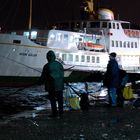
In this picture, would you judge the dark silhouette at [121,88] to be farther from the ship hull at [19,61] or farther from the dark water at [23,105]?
Result: the ship hull at [19,61]

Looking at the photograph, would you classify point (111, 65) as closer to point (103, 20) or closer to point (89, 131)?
point (89, 131)

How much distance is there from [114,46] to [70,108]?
27.2 m

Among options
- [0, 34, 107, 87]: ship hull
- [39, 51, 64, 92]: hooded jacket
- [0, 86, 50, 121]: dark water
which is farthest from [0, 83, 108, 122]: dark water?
[0, 34, 107, 87]: ship hull

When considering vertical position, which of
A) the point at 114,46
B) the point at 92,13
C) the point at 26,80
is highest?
the point at 92,13

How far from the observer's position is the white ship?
3541 centimetres

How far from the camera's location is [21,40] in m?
35.2

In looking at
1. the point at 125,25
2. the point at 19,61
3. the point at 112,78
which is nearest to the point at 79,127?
the point at 112,78

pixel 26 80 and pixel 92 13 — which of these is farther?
pixel 92 13

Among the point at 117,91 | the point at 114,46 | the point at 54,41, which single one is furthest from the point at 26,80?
the point at 117,91

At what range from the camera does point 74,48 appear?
37969 millimetres

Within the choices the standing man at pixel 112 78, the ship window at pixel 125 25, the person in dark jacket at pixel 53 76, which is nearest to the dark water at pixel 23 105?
the standing man at pixel 112 78

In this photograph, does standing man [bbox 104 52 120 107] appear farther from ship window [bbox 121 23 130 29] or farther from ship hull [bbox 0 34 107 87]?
ship window [bbox 121 23 130 29]

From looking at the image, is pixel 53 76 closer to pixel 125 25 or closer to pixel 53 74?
pixel 53 74

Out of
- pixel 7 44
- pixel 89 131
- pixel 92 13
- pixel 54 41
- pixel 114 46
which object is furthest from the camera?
pixel 92 13
